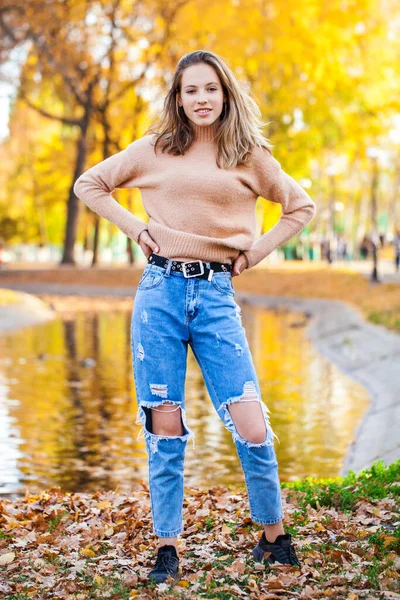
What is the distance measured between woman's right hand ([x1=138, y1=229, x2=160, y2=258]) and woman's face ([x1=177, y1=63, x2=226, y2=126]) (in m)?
0.57

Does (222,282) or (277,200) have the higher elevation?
(277,200)

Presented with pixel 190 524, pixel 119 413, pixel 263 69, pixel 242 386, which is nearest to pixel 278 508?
pixel 242 386

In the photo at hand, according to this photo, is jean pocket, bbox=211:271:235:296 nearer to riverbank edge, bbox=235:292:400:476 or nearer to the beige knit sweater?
the beige knit sweater

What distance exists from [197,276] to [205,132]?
70 centimetres

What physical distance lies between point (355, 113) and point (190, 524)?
3783cm

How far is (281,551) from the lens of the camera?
5.15 m

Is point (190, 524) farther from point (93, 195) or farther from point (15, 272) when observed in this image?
point (15, 272)

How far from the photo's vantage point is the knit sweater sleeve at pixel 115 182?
521 centimetres


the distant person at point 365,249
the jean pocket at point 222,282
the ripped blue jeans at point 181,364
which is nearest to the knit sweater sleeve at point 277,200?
the jean pocket at point 222,282

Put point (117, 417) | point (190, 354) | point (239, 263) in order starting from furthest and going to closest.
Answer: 1. point (190, 354)
2. point (117, 417)
3. point (239, 263)

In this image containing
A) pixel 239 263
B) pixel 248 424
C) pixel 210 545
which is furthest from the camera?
pixel 210 545

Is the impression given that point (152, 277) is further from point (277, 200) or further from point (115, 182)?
point (277, 200)

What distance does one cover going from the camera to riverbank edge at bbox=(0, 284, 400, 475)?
32.6 feet

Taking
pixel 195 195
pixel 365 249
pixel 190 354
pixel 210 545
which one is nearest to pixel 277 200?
pixel 195 195
